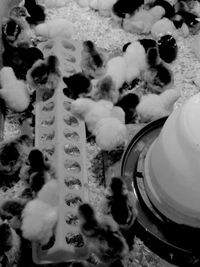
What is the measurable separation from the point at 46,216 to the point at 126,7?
37.1 inches

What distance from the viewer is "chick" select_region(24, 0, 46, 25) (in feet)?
6.07

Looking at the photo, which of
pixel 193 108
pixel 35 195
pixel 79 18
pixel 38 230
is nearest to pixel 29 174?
pixel 35 195

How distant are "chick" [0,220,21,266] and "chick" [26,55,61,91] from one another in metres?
0.50

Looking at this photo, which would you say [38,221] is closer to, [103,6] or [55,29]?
[55,29]

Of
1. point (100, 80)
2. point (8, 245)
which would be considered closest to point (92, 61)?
point (100, 80)

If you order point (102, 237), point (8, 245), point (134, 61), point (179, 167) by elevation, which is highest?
point (179, 167)

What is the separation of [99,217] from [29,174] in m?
0.26

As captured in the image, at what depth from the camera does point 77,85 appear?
1584mm

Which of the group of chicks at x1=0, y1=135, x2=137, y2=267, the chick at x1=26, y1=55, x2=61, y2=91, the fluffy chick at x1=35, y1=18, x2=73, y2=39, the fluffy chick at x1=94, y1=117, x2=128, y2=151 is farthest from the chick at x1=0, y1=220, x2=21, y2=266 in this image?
the fluffy chick at x1=35, y1=18, x2=73, y2=39

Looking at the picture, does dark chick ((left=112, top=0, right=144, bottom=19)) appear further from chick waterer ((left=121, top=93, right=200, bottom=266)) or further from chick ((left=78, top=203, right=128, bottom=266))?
chick ((left=78, top=203, right=128, bottom=266))

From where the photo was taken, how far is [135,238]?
1.37 metres

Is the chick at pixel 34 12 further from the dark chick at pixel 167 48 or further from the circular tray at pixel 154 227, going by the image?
the circular tray at pixel 154 227

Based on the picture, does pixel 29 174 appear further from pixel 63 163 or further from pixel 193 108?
pixel 193 108

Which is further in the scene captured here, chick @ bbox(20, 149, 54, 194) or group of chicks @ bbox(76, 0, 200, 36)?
group of chicks @ bbox(76, 0, 200, 36)
